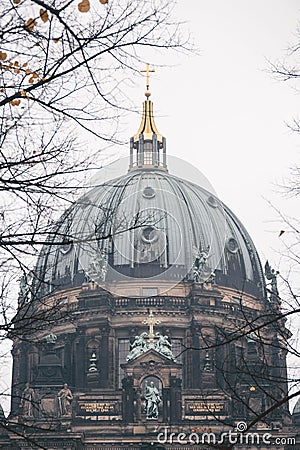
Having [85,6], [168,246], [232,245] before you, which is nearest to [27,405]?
[168,246]

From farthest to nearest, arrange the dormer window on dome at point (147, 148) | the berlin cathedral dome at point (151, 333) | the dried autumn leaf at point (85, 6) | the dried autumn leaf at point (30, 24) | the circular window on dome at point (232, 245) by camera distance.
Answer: the dormer window on dome at point (147, 148), the circular window on dome at point (232, 245), the berlin cathedral dome at point (151, 333), the dried autumn leaf at point (30, 24), the dried autumn leaf at point (85, 6)

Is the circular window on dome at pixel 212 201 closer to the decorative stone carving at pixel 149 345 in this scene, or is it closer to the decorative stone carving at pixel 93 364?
the decorative stone carving at pixel 149 345

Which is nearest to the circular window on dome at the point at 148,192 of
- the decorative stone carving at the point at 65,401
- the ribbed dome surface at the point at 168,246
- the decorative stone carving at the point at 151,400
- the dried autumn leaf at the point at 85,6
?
the ribbed dome surface at the point at 168,246

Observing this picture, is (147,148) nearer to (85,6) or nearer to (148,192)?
(148,192)

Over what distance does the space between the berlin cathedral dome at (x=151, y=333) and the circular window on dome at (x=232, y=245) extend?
0.32ft

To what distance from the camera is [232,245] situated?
69.4 metres

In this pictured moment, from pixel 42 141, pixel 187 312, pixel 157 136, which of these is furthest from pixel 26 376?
pixel 42 141

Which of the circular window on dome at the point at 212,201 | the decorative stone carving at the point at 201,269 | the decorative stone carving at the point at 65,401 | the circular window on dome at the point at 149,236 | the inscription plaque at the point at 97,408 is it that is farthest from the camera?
the circular window on dome at the point at 212,201

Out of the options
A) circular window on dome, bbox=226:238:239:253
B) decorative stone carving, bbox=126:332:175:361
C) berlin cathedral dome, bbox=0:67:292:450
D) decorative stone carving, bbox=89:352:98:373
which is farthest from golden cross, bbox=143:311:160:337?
circular window on dome, bbox=226:238:239:253

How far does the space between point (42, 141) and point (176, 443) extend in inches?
1587

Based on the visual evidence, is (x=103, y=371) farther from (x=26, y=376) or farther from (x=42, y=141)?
(x=42, y=141)

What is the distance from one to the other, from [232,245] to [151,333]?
1290 centimetres

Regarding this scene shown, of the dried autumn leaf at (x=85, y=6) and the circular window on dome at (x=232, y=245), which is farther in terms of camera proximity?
the circular window on dome at (x=232, y=245)

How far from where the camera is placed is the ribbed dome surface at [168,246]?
213 feet
